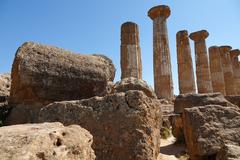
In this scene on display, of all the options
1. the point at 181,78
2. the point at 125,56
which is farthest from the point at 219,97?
the point at 181,78

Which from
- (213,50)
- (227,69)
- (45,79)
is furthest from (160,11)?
(45,79)

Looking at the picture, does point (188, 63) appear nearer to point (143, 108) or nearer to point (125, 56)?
point (125, 56)

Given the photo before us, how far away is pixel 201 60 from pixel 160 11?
6.23 m

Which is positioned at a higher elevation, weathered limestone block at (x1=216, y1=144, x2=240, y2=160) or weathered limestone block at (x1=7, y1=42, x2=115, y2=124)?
weathered limestone block at (x1=7, y1=42, x2=115, y2=124)

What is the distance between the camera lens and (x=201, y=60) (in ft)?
73.9

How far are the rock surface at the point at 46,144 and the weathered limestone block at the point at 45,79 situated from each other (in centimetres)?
307

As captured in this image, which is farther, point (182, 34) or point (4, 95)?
→ point (182, 34)

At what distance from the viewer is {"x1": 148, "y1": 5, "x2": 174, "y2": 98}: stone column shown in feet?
58.9

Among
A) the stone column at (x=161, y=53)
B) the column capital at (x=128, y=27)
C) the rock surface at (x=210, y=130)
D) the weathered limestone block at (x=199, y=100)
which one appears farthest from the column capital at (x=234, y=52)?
the rock surface at (x=210, y=130)

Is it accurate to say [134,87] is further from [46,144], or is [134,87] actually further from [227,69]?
[227,69]

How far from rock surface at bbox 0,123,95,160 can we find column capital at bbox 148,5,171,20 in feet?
57.2

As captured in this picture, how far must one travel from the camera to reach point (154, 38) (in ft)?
62.0

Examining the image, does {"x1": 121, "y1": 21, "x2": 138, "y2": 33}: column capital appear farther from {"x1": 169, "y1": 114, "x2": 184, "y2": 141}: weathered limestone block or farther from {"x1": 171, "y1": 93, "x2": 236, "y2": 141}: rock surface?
{"x1": 169, "y1": 114, "x2": 184, "y2": 141}: weathered limestone block

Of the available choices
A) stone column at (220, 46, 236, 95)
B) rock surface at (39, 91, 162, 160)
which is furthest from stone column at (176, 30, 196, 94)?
rock surface at (39, 91, 162, 160)
